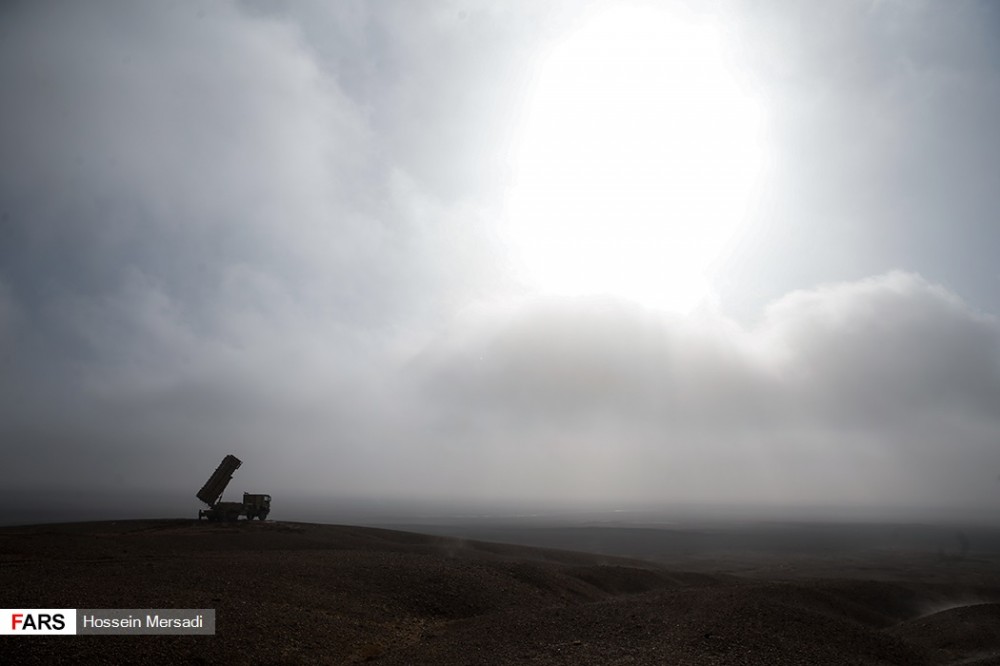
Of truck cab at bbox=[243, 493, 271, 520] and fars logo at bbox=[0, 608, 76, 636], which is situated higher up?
fars logo at bbox=[0, 608, 76, 636]

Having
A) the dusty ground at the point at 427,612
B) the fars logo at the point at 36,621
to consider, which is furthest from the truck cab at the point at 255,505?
the fars logo at the point at 36,621

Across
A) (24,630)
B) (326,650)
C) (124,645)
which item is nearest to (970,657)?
(326,650)

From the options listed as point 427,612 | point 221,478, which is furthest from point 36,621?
point 221,478

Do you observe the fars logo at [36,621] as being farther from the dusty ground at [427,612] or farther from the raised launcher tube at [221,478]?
the raised launcher tube at [221,478]

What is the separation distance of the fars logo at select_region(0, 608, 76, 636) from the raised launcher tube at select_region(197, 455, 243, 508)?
35171 mm

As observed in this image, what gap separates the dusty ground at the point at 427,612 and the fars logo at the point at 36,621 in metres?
0.64

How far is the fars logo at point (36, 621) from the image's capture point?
48.4 feet

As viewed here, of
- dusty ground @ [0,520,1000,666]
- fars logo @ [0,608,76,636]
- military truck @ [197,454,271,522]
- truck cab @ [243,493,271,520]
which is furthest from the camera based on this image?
truck cab @ [243,493,271,520]

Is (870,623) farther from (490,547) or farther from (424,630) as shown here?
(490,547)

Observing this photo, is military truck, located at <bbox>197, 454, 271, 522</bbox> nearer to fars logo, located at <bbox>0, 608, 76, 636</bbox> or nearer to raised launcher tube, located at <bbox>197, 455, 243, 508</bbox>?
raised launcher tube, located at <bbox>197, 455, 243, 508</bbox>

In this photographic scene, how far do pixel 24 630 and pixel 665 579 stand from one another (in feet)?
121

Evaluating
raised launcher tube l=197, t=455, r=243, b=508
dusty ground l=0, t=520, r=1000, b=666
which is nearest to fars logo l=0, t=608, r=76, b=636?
dusty ground l=0, t=520, r=1000, b=666

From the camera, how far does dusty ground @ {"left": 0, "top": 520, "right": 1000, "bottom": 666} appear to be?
55.5 ft

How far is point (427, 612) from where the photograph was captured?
23.6 meters
